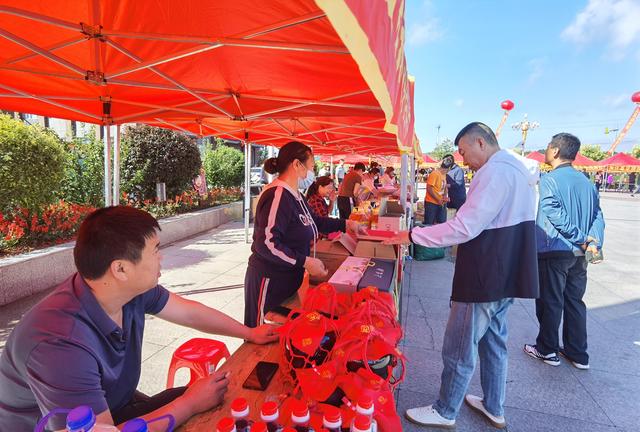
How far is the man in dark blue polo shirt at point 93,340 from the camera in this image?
3.03 feet

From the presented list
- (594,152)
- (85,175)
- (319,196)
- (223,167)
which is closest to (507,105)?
(223,167)

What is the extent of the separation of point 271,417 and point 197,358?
97 cm

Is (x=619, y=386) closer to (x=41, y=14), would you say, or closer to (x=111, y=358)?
(x=111, y=358)

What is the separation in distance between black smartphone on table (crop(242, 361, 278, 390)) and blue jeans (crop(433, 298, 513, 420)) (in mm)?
1338

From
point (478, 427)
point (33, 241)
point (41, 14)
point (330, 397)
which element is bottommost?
point (478, 427)

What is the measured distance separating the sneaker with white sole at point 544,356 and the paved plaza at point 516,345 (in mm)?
54

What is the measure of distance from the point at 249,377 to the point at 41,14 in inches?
81.0

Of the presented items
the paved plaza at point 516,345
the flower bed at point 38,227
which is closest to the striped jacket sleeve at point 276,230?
the paved plaza at point 516,345

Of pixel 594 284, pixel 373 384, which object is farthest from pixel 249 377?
pixel 594 284

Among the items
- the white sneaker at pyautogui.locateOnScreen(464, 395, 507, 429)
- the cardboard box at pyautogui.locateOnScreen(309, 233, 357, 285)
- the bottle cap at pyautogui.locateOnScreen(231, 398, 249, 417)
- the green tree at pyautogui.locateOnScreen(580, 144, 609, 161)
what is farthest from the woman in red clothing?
the green tree at pyautogui.locateOnScreen(580, 144, 609, 161)

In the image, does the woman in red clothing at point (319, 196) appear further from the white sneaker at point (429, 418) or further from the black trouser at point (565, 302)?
the white sneaker at point (429, 418)

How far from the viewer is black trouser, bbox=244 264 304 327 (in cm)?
230

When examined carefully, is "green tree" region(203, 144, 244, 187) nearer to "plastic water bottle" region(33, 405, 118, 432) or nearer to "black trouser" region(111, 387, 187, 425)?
"black trouser" region(111, 387, 187, 425)

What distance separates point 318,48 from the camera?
1.72m
